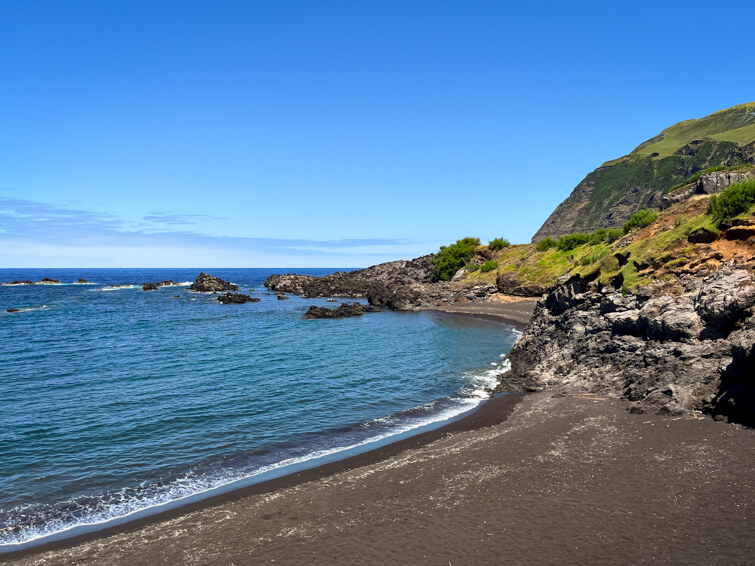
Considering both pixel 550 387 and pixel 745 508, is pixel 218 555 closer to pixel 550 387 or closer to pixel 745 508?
pixel 745 508

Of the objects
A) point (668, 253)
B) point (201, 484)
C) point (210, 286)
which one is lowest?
point (201, 484)

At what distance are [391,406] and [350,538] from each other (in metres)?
14.4

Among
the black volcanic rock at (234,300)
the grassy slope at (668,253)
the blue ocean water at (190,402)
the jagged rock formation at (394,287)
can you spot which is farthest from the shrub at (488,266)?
the grassy slope at (668,253)

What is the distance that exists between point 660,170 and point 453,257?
391ft

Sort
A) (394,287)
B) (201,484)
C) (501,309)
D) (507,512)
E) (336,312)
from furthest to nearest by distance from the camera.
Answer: (394,287) < (336,312) < (501,309) < (201,484) < (507,512)

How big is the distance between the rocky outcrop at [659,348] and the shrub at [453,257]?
75.0 meters

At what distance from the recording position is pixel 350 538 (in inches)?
480

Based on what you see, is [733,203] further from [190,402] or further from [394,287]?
[394,287]

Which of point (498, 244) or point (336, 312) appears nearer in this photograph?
point (336, 312)

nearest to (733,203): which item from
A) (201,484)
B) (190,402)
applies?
(201,484)

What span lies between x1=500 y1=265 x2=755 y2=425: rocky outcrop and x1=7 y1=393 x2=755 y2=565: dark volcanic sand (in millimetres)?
1971

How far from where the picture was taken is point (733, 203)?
25953 millimetres

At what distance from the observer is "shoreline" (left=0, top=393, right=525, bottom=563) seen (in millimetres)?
13359

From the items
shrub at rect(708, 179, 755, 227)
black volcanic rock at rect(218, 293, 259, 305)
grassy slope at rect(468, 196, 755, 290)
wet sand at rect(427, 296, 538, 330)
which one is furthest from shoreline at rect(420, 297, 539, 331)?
black volcanic rock at rect(218, 293, 259, 305)
